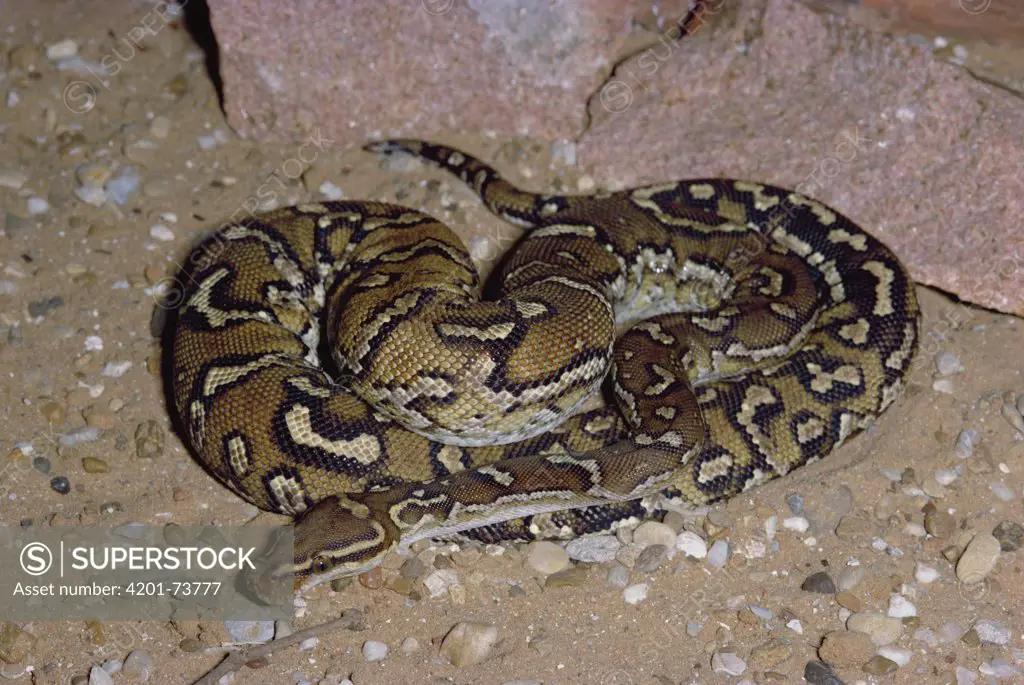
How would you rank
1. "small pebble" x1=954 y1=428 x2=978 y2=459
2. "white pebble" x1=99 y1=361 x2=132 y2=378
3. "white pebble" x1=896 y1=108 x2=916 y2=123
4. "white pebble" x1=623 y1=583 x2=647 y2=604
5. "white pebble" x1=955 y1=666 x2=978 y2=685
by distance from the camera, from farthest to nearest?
1. "white pebble" x1=896 y1=108 x2=916 y2=123
2. "white pebble" x1=99 y1=361 x2=132 y2=378
3. "small pebble" x1=954 y1=428 x2=978 y2=459
4. "white pebble" x1=623 y1=583 x2=647 y2=604
5. "white pebble" x1=955 y1=666 x2=978 y2=685

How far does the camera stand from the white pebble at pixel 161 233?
25.3ft

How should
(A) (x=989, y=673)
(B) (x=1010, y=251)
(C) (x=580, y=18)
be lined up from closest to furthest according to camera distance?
(A) (x=989, y=673)
(B) (x=1010, y=251)
(C) (x=580, y=18)

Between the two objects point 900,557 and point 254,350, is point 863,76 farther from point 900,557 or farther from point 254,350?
point 254,350

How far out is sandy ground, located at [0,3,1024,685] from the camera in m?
5.23

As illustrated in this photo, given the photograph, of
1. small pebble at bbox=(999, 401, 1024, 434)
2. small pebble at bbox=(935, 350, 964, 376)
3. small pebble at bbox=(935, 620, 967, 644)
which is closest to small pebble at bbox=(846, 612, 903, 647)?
small pebble at bbox=(935, 620, 967, 644)

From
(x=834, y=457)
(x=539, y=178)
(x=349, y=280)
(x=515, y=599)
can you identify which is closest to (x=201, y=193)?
(x=349, y=280)

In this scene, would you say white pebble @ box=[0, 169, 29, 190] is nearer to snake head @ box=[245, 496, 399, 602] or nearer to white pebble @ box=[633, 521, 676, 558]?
snake head @ box=[245, 496, 399, 602]

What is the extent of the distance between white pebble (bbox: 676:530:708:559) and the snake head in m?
1.75

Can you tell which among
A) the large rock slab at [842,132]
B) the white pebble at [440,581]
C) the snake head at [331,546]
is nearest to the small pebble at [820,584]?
the white pebble at [440,581]

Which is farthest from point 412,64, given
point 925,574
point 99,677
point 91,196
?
point 925,574

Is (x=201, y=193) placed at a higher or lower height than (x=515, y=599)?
higher

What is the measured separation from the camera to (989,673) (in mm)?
5094

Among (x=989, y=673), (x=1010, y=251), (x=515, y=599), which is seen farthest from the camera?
(x=1010, y=251)

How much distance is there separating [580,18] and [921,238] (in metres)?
3.25
